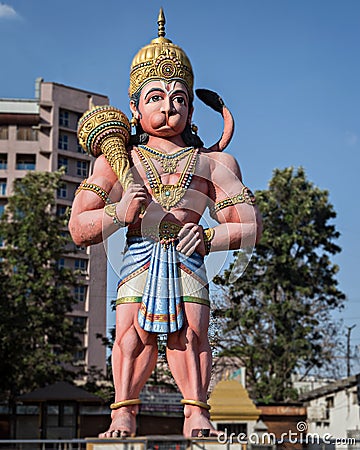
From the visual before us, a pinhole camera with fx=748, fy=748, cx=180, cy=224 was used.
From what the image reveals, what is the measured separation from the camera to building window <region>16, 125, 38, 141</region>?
34688 millimetres

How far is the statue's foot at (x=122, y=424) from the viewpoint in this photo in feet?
15.6

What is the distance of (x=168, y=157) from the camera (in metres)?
5.51

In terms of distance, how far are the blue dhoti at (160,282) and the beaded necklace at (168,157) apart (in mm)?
560

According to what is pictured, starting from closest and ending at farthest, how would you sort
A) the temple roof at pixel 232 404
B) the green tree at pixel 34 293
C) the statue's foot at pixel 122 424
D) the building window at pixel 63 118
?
1. the statue's foot at pixel 122 424
2. the temple roof at pixel 232 404
3. the green tree at pixel 34 293
4. the building window at pixel 63 118

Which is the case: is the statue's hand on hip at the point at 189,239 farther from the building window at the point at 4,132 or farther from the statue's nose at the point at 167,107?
the building window at the point at 4,132

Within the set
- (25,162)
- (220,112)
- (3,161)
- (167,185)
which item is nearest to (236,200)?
(167,185)

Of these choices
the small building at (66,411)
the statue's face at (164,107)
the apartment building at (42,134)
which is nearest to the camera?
the statue's face at (164,107)

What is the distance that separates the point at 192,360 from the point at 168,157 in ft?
4.90

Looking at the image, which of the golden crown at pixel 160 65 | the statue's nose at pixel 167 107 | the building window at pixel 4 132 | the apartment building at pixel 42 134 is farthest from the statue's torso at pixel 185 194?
the building window at pixel 4 132

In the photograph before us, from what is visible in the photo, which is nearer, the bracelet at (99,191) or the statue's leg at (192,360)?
the statue's leg at (192,360)

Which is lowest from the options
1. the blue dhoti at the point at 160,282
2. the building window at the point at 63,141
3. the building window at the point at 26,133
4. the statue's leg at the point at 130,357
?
Answer: the statue's leg at the point at 130,357

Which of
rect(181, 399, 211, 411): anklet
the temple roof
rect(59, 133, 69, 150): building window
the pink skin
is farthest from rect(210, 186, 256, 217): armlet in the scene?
rect(59, 133, 69, 150): building window

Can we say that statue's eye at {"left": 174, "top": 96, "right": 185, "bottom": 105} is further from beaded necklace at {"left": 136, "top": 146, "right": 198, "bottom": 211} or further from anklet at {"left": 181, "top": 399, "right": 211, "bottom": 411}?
anklet at {"left": 181, "top": 399, "right": 211, "bottom": 411}

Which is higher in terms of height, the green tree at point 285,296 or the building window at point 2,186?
the building window at point 2,186
